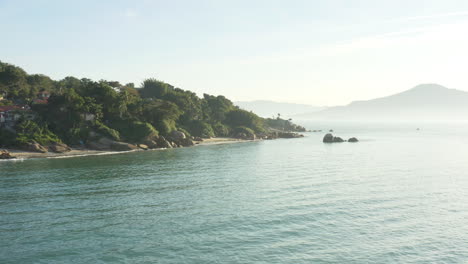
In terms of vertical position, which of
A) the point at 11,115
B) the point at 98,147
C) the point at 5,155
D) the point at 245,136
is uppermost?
the point at 11,115

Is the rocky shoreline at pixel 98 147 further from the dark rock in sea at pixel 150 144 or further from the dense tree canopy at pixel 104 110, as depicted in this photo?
the dense tree canopy at pixel 104 110

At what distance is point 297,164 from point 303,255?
4171cm

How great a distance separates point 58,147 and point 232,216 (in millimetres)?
60207

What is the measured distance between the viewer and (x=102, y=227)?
26.5 metres

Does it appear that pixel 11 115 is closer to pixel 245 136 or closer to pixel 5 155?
pixel 5 155

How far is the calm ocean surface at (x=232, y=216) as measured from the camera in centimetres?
2166

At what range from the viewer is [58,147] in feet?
250

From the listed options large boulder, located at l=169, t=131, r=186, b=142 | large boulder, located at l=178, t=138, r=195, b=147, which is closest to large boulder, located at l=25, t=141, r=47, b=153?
large boulder, located at l=169, t=131, r=186, b=142

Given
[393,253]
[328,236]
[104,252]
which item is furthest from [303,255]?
[104,252]

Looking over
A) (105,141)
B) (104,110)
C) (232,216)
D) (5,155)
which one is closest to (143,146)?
(105,141)

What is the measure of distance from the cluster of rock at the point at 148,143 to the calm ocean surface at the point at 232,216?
99.3 feet

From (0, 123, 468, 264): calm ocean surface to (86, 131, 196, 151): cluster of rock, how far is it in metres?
30.3

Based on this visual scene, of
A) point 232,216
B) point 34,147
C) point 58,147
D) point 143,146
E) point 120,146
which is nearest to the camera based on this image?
point 232,216

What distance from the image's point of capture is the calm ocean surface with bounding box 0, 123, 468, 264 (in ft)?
71.1
